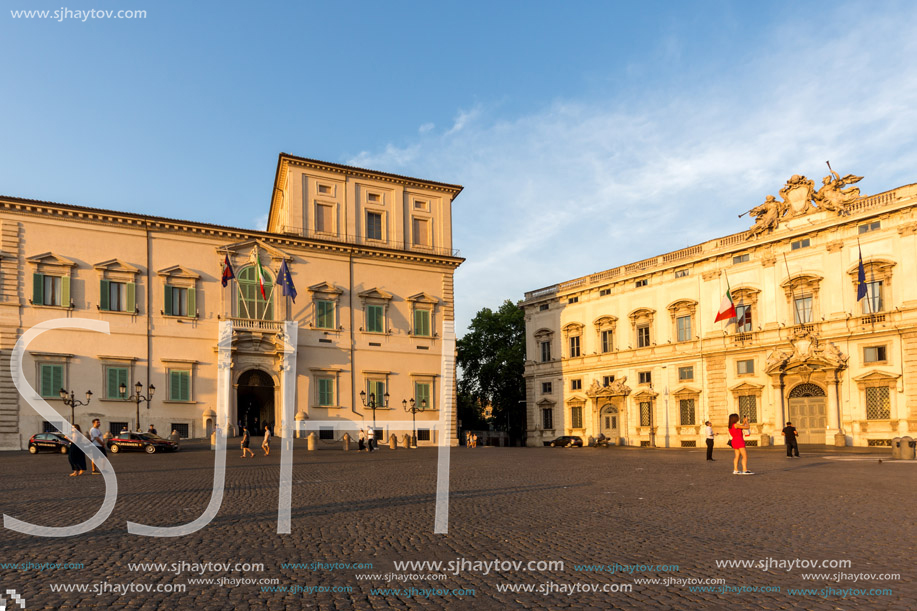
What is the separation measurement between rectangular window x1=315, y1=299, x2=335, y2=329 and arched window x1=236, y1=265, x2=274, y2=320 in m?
2.55

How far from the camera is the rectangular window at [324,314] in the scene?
41.6 m

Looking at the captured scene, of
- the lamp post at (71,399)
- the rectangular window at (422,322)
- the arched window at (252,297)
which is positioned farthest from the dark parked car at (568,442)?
the lamp post at (71,399)

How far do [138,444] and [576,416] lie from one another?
101 feet

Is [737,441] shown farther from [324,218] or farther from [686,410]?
[324,218]

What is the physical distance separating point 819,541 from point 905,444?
21.3 m

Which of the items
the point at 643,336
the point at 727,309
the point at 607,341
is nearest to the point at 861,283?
the point at 727,309

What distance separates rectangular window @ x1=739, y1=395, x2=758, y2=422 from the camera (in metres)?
41.2

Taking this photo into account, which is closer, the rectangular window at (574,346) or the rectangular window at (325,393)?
the rectangular window at (325,393)

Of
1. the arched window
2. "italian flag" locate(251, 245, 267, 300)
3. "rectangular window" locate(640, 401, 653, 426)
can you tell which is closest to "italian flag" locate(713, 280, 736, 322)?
"rectangular window" locate(640, 401, 653, 426)

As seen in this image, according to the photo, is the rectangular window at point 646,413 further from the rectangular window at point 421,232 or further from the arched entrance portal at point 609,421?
the rectangular window at point 421,232

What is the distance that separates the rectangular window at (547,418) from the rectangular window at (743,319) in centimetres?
1661

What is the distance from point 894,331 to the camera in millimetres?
35375

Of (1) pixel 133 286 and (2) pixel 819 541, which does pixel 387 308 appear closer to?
(1) pixel 133 286

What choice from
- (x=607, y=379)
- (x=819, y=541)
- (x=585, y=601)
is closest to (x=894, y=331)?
(x=607, y=379)
